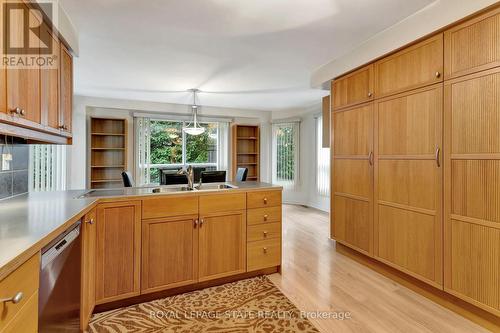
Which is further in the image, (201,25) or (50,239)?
(201,25)

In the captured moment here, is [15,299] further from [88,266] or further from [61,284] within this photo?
[88,266]

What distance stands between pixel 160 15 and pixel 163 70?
139 centimetres

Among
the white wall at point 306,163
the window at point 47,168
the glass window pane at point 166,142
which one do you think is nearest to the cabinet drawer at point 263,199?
the window at point 47,168

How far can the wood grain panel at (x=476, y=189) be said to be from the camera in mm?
1732

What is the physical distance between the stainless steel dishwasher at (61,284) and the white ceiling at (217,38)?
6.03ft

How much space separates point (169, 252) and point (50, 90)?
1522 millimetres

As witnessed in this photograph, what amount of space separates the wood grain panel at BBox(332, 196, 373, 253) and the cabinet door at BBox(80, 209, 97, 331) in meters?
2.60

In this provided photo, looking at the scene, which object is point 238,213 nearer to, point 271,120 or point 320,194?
point 320,194

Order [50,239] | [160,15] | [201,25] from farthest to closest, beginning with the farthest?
[201,25], [160,15], [50,239]

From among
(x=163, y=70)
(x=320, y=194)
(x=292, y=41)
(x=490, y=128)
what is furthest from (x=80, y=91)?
(x=490, y=128)

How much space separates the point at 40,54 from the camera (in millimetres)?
1695

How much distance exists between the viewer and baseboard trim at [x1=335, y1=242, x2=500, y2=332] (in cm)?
179

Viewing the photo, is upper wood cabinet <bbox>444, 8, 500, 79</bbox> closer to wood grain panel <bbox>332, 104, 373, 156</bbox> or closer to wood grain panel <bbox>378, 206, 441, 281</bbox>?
wood grain panel <bbox>332, 104, 373, 156</bbox>

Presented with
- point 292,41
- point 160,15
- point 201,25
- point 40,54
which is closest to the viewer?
point 40,54
